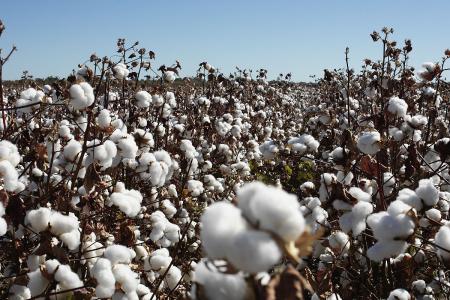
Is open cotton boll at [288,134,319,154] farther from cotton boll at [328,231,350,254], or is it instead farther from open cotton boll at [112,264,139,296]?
open cotton boll at [112,264,139,296]

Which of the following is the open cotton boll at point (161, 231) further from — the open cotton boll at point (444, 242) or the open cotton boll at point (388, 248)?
the open cotton boll at point (444, 242)

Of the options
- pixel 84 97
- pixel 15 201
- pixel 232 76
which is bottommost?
pixel 15 201

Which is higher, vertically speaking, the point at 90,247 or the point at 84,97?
the point at 84,97

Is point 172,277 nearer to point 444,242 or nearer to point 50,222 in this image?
point 50,222

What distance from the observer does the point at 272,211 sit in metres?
0.86

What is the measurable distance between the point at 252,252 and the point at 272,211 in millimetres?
82

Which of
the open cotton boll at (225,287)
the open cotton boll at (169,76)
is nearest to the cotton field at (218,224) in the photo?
the open cotton boll at (225,287)

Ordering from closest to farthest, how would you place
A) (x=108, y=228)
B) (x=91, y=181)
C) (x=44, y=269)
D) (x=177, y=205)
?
(x=44, y=269)
(x=91, y=181)
(x=108, y=228)
(x=177, y=205)

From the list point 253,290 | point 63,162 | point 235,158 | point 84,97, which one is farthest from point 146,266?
point 235,158

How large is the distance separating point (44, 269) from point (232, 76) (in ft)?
37.7

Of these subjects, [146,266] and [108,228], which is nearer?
[146,266]

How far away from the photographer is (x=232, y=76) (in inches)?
515

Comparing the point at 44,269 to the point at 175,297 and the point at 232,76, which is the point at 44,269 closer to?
the point at 175,297

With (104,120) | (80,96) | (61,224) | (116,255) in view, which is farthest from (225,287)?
(104,120)
